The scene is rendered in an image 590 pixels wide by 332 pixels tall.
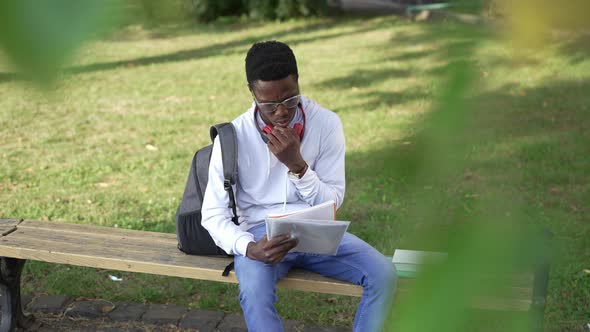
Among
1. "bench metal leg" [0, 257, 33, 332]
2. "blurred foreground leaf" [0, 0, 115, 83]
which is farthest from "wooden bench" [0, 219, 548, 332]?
"blurred foreground leaf" [0, 0, 115, 83]

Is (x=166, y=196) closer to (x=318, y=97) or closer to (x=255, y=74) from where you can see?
(x=255, y=74)

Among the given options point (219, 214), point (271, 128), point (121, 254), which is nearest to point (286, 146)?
point (271, 128)

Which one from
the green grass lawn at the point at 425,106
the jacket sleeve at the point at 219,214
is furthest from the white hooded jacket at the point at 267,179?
the green grass lawn at the point at 425,106

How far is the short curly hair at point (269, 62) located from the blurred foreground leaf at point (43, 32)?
6.96 feet

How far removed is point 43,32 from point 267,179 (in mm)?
2390

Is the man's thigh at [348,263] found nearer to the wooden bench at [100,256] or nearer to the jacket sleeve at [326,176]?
the wooden bench at [100,256]

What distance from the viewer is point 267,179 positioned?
8.91 feet

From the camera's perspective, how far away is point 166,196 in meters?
4.87

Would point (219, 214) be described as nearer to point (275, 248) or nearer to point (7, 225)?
point (275, 248)

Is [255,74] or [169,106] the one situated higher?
[255,74]

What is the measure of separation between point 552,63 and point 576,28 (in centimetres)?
5

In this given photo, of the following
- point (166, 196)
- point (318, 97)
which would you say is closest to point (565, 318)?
point (318, 97)

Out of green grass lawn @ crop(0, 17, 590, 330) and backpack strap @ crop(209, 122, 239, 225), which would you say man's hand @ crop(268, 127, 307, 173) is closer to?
backpack strap @ crop(209, 122, 239, 225)

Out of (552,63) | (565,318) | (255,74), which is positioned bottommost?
(565,318)
